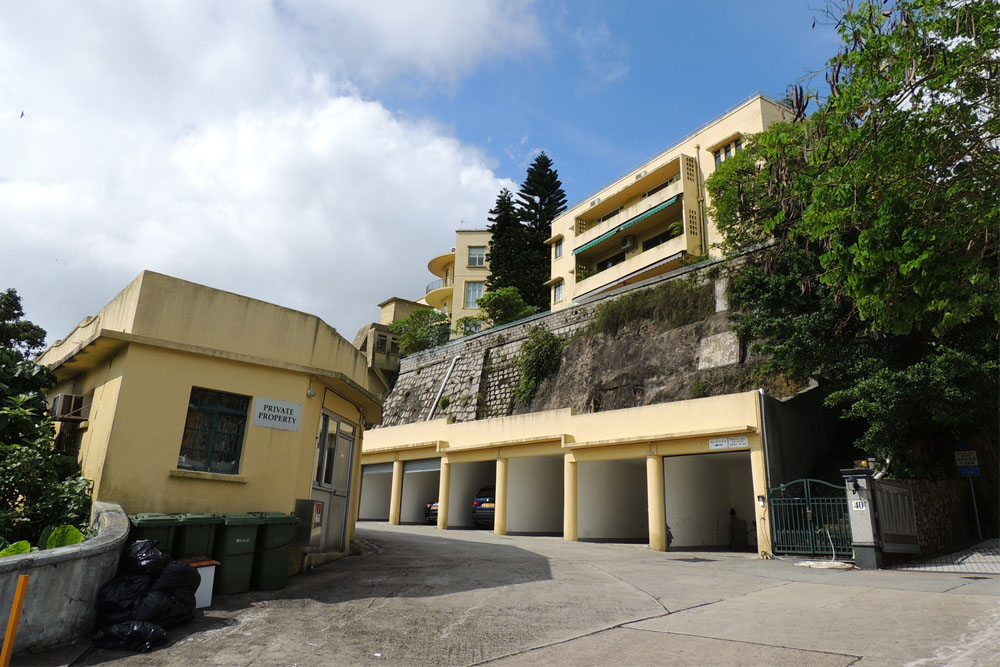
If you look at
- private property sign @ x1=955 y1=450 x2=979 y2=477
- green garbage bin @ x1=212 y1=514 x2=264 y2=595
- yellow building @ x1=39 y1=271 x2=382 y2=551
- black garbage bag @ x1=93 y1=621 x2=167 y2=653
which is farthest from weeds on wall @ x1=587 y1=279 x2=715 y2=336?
black garbage bag @ x1=93 y1=621 x2=167 y2=653

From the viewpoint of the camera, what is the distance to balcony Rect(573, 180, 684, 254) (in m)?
31.7

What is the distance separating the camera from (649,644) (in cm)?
542

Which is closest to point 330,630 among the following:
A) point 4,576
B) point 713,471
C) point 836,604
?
point 4,576

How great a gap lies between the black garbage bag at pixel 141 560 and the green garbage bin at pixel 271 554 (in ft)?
5.51

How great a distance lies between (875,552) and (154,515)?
12.0 meters

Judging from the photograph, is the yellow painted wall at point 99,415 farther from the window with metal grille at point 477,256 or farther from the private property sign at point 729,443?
the window with metal grille at point 477,256

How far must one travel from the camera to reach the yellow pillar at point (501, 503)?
19.7m

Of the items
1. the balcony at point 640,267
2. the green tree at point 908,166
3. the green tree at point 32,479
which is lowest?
the green tree at point 32,479

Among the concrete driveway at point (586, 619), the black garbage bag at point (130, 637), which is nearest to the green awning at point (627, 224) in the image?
the concrete driveway at point (586, 619)

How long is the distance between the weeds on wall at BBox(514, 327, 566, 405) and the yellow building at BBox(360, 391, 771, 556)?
4088 mm

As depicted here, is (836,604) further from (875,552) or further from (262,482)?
(262,482)

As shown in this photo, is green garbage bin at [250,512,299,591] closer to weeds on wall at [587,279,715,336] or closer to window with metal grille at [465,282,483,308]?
weeds on wall at [587,279,715,336]

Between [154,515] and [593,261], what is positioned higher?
[593,261]

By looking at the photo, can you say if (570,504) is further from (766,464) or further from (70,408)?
(70,408)
